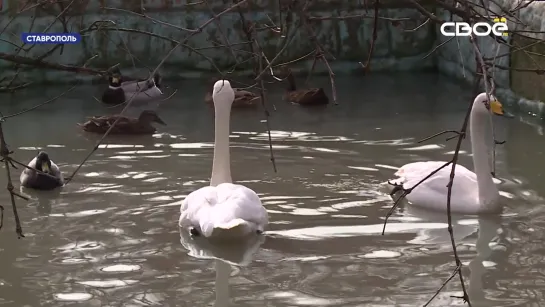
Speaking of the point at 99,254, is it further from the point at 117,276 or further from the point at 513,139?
the point at 513,139

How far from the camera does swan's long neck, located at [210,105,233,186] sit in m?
6.23

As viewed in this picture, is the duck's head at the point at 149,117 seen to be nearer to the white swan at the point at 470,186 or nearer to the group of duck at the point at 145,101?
the group of duck at the point at 145,101

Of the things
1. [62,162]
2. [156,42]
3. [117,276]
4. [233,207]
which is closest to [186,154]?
[62,162]

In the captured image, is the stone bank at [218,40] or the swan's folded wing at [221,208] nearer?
the swan's folded wing at [221,208]

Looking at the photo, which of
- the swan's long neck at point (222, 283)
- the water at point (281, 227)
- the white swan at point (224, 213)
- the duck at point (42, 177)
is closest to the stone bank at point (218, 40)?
the water at point (281, 227)

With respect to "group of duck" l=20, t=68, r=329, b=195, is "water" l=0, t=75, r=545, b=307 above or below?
below

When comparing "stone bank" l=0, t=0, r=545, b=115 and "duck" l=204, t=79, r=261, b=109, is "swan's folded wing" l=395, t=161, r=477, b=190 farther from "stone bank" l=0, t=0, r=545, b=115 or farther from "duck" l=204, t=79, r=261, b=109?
"stone bank" l=0, t=0, r=545, b=115

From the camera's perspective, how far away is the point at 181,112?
10.4 meters

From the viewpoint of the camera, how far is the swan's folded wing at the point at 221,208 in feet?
17.7

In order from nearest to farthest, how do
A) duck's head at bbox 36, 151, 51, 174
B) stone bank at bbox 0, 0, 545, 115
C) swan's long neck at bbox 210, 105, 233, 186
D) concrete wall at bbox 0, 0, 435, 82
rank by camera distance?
swan's long neck at bbox 210, 105, 233, 186
duck's head at bbox 36, 151, 51, 174
stone bank at bbox 0, 0, 545, 115
concrete wall at bbox 0, 0, 435, 82

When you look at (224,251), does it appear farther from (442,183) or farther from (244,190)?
(442,183)

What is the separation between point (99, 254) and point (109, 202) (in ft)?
3.94

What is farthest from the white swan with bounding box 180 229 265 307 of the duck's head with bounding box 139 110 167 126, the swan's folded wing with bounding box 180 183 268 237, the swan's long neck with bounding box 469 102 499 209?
the duck's head with bounding box 139 110 167 126

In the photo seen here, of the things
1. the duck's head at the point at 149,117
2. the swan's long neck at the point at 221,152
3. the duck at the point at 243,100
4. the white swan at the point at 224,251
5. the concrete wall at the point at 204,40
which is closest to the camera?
the white swan at the point at 224,251
